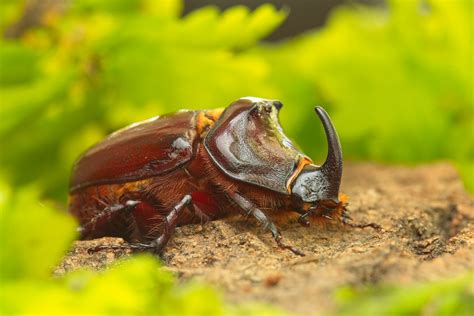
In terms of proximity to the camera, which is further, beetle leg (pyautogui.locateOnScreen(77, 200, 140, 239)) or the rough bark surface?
beetle leg (pyautogui.locateOnScreen(77, 200, 140, 239))

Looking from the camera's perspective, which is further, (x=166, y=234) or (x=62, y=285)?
(x=166, y=234)

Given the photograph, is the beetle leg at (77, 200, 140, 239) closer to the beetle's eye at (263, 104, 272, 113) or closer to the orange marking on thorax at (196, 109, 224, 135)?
the orange marking on thorax at (196, 109, 224, 135)

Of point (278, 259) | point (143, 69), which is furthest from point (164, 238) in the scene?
point (143, 69)

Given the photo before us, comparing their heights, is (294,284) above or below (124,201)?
above

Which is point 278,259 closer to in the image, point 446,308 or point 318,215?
point 318,215

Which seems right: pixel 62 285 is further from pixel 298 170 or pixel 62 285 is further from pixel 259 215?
pixel 298 170

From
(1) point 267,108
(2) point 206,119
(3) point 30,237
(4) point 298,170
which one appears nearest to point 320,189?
(4) point 298,170

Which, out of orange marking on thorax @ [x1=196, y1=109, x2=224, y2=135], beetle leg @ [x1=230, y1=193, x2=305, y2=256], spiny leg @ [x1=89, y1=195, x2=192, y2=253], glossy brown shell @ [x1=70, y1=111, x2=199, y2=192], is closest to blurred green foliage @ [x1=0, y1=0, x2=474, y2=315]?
glossy brown shell @ [x1=70, y1=111, x2=199, y2=192]

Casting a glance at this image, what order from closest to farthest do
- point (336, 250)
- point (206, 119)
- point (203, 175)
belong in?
1. point (336, 250)
2. point (203, 175)
3. point (206, 119)
